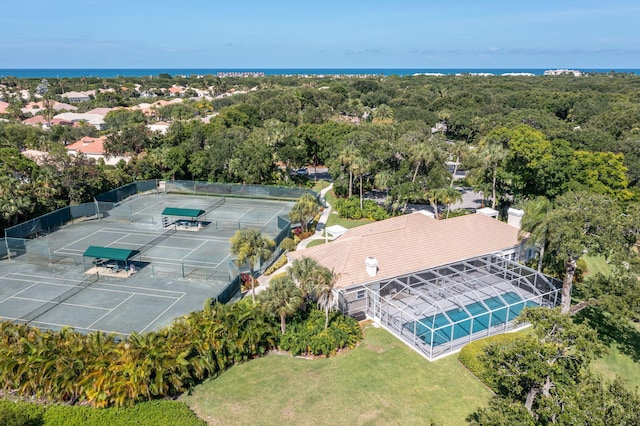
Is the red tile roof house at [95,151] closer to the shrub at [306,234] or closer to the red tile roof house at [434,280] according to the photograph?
the shrub at [306,234]

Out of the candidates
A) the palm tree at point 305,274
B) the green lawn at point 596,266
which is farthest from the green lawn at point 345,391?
the green lawn at point 596,266

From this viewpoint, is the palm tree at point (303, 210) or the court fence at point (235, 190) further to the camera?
the court fence at point (235, 190)

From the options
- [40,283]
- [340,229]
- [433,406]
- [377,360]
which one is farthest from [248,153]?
[433,406]

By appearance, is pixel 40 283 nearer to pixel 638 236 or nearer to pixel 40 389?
pixel 40 389

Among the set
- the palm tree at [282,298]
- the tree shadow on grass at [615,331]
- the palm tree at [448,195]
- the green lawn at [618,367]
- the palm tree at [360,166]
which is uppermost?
the palm tree at [360,166]

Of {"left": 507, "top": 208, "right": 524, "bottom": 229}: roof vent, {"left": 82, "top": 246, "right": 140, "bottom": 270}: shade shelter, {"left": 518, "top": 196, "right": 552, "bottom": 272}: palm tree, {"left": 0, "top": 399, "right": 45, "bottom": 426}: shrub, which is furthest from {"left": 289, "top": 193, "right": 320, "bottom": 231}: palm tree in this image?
{"left": 0, "top": 399, "right": 45, "bottom": 426}: shrub

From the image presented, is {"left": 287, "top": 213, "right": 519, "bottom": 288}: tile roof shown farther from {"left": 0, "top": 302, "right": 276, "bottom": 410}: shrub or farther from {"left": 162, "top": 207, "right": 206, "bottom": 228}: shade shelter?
{"left": 162, "top": 207, "right": 206, "bottom": 228}: shade shelter
